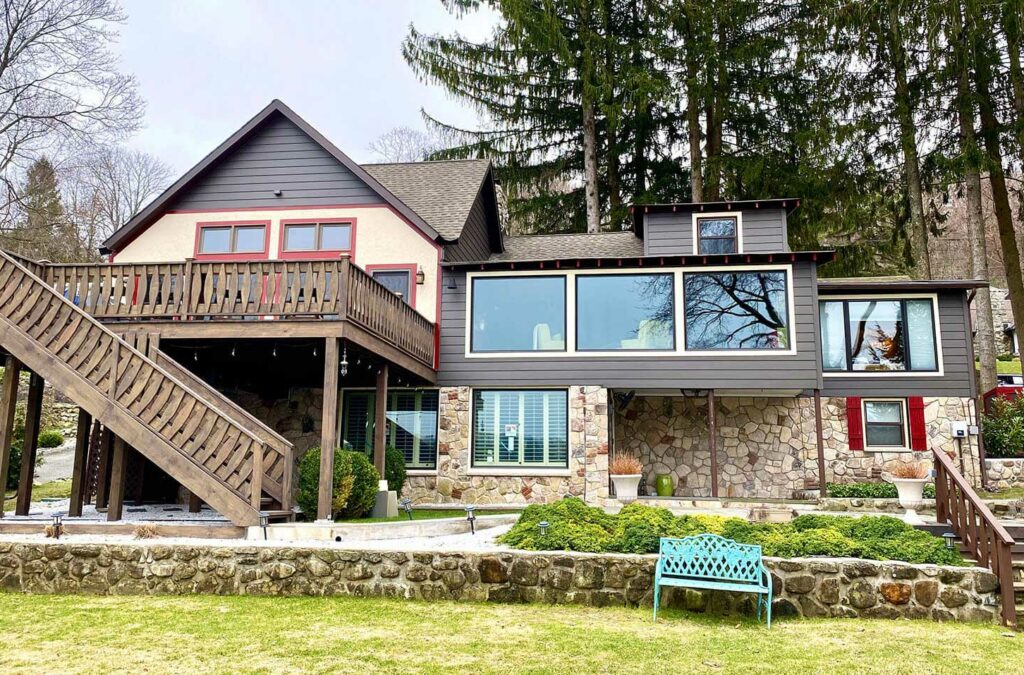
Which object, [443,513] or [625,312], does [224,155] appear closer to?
[443,513]

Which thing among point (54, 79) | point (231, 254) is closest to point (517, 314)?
point (231, 254)

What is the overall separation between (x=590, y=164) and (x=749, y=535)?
1685 centimetres

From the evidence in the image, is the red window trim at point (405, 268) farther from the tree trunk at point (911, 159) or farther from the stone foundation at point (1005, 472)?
the tree trunk at point (911, 159)

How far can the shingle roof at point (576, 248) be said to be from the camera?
16172 millimetres

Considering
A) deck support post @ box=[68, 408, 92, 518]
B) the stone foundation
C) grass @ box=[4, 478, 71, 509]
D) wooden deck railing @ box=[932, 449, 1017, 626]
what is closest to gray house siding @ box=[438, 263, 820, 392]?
the stone foundation

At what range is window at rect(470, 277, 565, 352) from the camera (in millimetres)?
14312

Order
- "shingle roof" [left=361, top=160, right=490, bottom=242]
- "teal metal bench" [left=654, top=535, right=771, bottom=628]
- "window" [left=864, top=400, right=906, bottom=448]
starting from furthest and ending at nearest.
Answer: "shingle roof" [left=361, top=160, right=490, bottom=242] → "window" [left=864, top=400, right=906, bottom=448] → "teal metal bench" [left=654, top=535, right=771, bottom=628]

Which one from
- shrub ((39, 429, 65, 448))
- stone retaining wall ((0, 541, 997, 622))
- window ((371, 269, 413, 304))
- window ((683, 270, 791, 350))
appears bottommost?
stone retaining wall ((0, 541, 997, 622))

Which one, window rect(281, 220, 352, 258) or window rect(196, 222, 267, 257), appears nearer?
window rect(281, 220, 352, 258)

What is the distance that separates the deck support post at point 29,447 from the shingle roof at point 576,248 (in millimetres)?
8699

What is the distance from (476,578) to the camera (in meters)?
7.05

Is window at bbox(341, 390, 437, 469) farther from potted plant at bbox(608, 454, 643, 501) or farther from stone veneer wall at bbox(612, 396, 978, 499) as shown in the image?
stone veneer wall at bbox(612, 396, 978, 499)

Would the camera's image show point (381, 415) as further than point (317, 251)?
No

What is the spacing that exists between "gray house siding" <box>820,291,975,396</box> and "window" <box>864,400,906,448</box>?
10.8 inches
